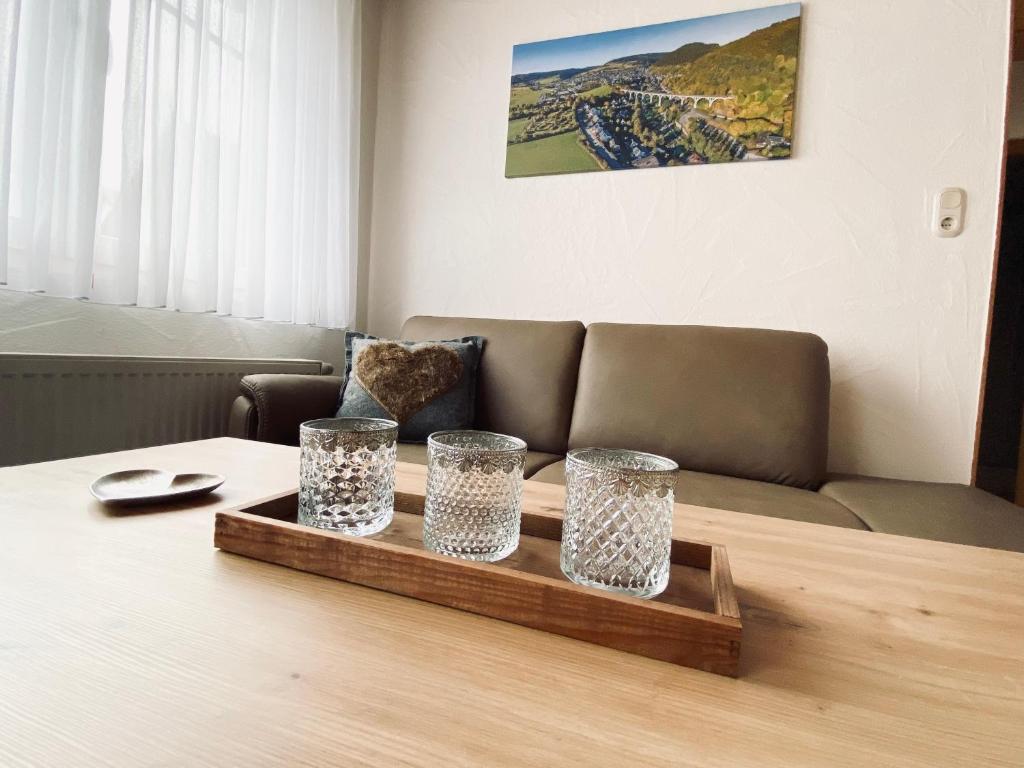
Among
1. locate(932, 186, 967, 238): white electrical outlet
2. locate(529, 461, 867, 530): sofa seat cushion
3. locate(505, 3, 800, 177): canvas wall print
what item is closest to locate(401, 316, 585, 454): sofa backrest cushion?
locate(529, 461, 867, 530): sofa seat cushion

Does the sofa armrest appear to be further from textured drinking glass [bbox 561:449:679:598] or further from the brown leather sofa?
textured drinking glass [bbox 561:449:679:598]

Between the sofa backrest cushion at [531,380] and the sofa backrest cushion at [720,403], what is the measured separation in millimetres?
88

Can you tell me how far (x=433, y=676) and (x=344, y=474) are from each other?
23 cm

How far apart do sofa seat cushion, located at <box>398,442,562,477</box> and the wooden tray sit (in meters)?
0.82

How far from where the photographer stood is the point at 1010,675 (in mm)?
346

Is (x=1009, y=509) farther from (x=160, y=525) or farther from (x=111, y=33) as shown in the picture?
(x=111, y=33)

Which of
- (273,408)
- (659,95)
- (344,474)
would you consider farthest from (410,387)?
(659,95)

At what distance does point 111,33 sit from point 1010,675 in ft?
6.27

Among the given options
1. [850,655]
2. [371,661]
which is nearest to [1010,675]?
[850,655]

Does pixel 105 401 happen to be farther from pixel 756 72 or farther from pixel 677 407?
pixel 756 72

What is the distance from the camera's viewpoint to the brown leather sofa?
1361 mm

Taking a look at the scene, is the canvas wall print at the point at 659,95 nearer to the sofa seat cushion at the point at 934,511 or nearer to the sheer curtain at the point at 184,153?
the sheer curtain at the point at 184,153

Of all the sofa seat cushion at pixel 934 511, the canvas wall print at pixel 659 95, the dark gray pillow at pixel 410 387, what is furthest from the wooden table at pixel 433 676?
the canvas wall print at pixel 659 95

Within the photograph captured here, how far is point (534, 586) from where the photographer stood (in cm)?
37
